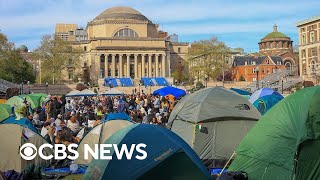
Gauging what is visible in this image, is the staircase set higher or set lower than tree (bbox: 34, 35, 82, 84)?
lower

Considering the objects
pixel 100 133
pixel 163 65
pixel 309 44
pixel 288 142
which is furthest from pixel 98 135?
pixel 163 65

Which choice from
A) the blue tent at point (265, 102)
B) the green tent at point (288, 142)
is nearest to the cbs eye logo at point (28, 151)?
the green tent at point (288, 142)

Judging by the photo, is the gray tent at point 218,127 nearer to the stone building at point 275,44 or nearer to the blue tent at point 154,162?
the blue tent at point 154,162

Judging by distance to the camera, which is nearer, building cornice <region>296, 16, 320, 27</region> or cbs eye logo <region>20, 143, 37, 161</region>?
cbs eye logo <region>20, 143, 37, 161</region>

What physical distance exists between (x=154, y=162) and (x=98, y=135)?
16.1 ft

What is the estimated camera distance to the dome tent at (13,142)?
12.8m

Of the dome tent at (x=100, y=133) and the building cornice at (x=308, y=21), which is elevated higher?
the building cornice at (x=308, y=21)

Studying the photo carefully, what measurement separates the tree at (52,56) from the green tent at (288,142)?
261 ft

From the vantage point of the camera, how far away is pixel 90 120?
66.3ft

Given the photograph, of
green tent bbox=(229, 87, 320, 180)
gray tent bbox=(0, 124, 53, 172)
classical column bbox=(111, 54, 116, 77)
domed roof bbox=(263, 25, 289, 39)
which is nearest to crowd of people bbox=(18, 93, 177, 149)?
gray tent bbox=(0, 124, 53, 172)

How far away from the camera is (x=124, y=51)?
356 ft

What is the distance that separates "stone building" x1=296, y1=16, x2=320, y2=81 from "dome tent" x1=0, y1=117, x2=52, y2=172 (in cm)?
7329

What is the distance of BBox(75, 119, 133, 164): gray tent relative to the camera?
1396cm

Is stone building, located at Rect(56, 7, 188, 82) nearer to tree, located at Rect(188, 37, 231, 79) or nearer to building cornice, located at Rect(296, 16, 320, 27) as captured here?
tree, located at Rect(188, 37, 231, 79)
